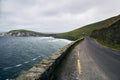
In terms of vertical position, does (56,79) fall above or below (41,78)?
Result: below

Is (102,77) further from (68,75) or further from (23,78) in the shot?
(23,78)

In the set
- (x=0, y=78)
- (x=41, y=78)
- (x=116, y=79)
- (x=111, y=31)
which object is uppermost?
(x=111, y=31)

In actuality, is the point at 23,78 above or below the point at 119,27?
below

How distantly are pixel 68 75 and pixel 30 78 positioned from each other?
446 centimetres

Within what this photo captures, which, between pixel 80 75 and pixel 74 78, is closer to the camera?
pixel 74 78

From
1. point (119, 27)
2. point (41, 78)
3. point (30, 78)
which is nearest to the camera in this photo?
point (30, 78)

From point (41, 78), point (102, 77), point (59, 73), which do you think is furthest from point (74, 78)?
point (41, 78)

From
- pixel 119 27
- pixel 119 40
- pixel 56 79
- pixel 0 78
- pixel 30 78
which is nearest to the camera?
pixel 30 78

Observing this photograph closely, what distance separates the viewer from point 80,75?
9.40 meters

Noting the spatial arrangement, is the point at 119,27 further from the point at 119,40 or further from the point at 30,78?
the point at 30,78

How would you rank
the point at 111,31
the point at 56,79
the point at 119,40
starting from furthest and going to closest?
the point at 111,31 < the point at 119,40 < the point at 56,79

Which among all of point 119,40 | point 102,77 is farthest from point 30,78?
point 119,40

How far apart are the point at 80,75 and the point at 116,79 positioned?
2464 millimetres

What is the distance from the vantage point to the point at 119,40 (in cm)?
3869
